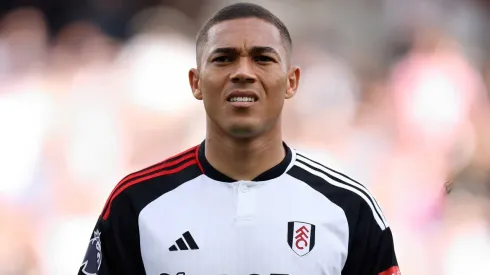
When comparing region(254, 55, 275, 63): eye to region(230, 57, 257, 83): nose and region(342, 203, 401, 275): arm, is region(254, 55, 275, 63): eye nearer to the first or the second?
region(230, 57, 257, 83): nose

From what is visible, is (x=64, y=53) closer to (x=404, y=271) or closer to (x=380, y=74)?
(x=380, y=74)

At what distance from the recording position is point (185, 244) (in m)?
1.94

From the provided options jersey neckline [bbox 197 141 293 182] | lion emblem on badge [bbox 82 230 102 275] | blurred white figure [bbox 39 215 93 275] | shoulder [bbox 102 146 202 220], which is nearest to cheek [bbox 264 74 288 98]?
jersey neckline [bbox 197 141 293 182]

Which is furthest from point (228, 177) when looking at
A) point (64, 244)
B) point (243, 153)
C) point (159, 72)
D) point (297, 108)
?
point (159, 72)

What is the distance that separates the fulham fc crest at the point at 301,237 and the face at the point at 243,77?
30 cm

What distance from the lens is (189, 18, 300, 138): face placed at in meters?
1.90

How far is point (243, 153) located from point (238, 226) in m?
0.23

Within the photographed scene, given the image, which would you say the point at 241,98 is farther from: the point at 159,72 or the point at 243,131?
the point at 159,72

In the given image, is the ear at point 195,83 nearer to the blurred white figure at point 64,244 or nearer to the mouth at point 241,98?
the mouth at point 241,98

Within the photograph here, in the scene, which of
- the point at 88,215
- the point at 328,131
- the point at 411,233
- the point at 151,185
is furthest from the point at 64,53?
the point at 151,185

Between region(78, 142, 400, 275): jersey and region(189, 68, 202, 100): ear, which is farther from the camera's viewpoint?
region(189, 68, 202, 100): ear

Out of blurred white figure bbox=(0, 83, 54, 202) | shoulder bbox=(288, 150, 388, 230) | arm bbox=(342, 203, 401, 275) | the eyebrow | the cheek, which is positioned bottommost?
arm bbox=(342, 203, 401, 275)

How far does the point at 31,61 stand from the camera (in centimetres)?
488

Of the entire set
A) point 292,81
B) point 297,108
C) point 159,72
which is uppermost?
point 159,72
